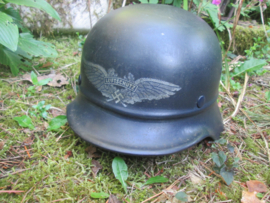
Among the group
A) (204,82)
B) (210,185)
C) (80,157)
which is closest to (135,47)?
(204,82)

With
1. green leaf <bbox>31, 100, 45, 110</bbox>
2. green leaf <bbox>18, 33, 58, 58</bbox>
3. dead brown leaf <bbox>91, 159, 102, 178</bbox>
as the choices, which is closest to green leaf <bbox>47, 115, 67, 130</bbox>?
green leaf <bbox>31, 100, 45, 110</bbox>

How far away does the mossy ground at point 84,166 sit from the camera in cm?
102

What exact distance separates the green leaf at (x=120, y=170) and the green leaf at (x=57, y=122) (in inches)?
18.4

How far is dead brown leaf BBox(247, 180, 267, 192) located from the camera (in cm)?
112

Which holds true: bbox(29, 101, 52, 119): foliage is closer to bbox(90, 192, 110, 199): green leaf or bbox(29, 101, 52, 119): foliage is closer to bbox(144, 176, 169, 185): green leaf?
bbox(90, 192, 110, 199): green leaf

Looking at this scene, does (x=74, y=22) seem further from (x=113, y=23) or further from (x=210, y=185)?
(x=210, y=185)

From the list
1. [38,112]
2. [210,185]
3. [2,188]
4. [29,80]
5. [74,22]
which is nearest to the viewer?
[2,188]

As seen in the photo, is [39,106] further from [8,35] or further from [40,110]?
[8,35]

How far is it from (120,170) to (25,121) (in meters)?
0.74

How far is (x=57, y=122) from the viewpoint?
137 centimetres

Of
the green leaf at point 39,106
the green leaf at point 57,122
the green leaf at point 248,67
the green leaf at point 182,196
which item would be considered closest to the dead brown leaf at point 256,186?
the green leaf at point 182,196

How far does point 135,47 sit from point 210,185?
84 centimetres

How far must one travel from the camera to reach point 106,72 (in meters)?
1.09

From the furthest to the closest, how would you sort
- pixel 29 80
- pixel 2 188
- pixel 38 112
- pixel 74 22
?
pixel 74 22 → pixel 29 80 → pixel 38 112 → pixel 2 188
